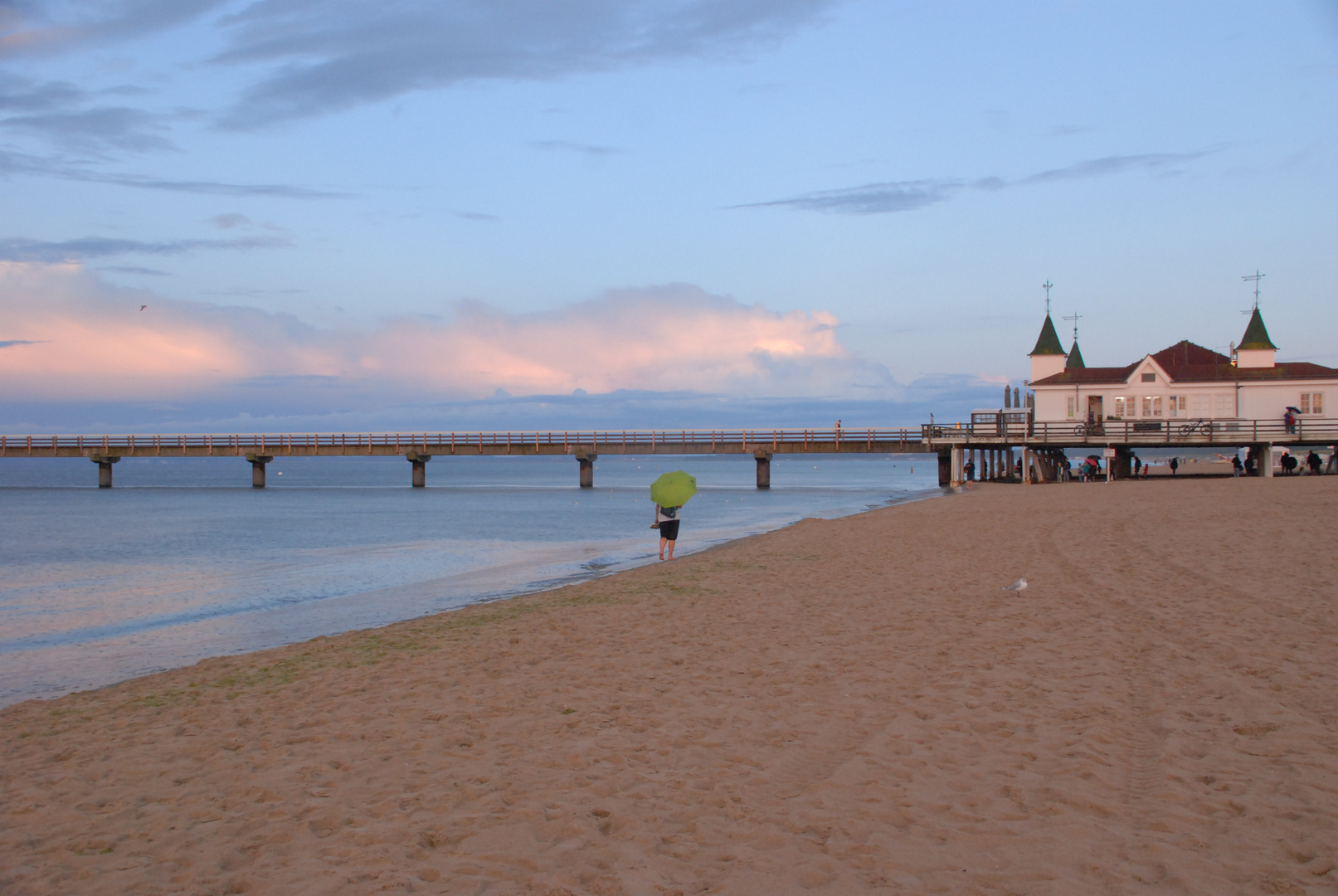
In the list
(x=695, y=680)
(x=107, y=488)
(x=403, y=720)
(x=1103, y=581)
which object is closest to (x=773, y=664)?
(x=695, y=680)

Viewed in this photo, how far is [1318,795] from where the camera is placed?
5.01 meters

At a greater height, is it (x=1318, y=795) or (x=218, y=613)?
(x=1318, y=795)

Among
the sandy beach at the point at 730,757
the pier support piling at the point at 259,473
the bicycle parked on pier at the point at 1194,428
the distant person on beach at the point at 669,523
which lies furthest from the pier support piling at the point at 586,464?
the sandy beach at the point at 730,757

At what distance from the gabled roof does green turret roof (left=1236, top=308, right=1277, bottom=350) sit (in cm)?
105

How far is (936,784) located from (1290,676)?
3.97m

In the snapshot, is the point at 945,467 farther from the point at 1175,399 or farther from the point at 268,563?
the point at 268,563

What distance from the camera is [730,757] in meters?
6.02

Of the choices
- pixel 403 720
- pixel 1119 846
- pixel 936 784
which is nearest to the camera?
pixel 1119 846

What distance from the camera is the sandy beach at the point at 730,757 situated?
14.6ft

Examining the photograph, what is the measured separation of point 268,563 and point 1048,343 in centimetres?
3976

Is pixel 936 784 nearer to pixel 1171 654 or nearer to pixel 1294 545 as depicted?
pixel 1171 654

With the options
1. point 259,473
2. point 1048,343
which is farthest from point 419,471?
point 1048,343

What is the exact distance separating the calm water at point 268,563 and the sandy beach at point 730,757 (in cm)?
320

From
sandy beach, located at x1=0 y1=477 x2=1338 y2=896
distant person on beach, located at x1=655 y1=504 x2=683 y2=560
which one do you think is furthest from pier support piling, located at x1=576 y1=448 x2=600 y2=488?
sandy beach, located at x1=0 y1=477 x2=1338 y2=896
